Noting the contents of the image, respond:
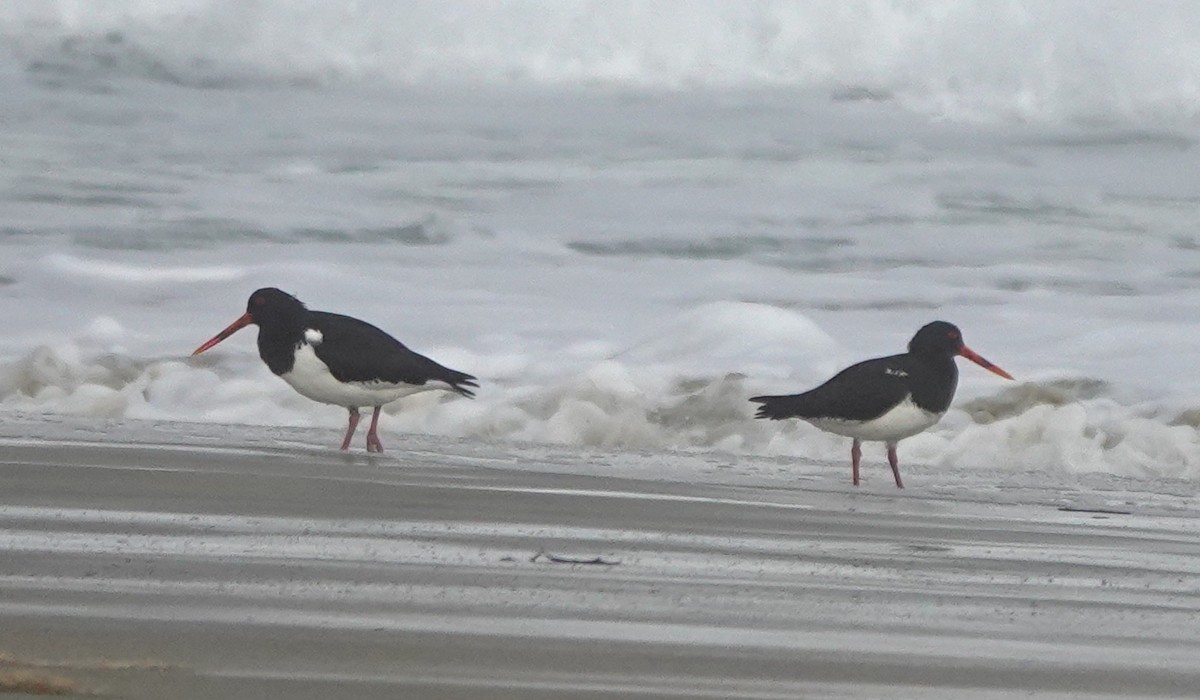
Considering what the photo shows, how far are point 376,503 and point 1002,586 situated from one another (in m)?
1.76

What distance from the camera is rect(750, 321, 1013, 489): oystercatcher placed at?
25.6 feet

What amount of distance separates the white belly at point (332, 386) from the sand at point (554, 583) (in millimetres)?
1197

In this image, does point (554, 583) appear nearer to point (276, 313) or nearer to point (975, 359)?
point (276, 313)

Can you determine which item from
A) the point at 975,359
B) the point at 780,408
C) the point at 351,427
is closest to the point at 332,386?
the point at 351,427

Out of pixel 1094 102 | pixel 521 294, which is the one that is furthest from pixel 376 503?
pixel 1094 102

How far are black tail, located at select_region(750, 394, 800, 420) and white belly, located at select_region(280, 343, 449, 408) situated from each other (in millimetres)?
1351

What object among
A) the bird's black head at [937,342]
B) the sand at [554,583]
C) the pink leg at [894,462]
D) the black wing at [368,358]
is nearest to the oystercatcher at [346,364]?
the black wing at [368,358]

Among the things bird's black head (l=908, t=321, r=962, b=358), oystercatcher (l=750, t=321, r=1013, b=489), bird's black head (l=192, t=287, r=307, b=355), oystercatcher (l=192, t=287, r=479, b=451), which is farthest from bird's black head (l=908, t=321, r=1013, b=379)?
bird's black head (l=192, t=287, r=307, b=355)

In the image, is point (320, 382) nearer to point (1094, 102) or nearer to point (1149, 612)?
point (1149, 612)

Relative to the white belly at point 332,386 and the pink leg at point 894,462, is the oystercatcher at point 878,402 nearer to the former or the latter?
the pink leg at point 894,462

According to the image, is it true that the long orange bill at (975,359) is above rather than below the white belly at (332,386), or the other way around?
above

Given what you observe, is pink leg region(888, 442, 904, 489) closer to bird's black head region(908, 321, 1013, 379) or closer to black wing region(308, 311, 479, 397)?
bird's black head region(908, 321, 1013, 379)

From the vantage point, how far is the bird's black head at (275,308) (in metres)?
8.30

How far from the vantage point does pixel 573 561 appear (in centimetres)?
435
